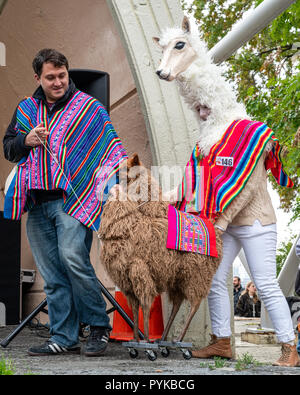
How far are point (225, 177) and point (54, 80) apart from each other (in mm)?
1312

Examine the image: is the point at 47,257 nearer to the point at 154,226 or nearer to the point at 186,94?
the point at 154,226

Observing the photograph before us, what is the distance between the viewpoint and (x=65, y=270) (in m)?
3.89

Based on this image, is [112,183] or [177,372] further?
[112,183]

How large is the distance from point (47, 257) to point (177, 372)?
1346mm

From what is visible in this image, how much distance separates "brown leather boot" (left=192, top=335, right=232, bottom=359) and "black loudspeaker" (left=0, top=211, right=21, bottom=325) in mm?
4186

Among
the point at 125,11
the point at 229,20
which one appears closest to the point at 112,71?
the point at 125,11

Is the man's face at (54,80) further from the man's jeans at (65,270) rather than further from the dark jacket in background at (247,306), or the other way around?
the dark jacket in background at (247,306)

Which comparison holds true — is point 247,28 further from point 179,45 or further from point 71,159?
point 71,159

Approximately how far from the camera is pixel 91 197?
3.86 metres

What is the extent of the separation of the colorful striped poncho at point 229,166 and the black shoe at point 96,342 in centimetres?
102

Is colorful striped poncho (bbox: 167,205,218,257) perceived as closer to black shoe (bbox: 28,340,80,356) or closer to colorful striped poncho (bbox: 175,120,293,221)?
colorful striped poncho (bbox: 175,120,293,221)

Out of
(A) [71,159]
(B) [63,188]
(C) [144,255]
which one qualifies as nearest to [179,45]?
(A) [71,159]

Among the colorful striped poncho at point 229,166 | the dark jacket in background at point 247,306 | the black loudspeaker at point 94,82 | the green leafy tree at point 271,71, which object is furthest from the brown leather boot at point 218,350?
the dark jacket in background at point 247,306

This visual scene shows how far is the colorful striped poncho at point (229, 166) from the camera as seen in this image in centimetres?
358
